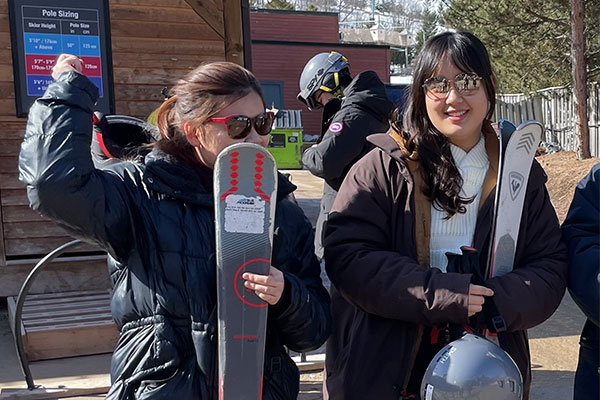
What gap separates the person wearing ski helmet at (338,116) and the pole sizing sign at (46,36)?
2.28m

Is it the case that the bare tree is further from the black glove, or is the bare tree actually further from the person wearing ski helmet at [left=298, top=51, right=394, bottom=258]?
the black glove

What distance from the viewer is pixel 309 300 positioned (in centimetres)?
185

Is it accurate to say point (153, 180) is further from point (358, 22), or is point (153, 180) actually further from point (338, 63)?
point (358, 22)

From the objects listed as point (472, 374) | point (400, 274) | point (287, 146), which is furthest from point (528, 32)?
point (472, 374)

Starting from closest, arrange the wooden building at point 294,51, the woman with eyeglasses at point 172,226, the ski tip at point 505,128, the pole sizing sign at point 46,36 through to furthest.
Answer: the woman with eyeglasses at point 172,226 < the ski tip at point 505,128 < the pole sizing sign at point 46,36 < the wooden building at point 294,51

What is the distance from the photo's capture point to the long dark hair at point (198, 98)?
184cm

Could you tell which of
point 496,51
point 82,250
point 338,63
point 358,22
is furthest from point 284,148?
point 358,22

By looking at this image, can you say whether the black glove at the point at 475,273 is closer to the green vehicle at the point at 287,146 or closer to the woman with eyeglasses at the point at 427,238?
the woman with eyeglasses at the point at 427,238

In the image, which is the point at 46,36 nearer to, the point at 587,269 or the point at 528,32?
the point at 587,269

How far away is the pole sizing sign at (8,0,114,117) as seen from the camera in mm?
5512

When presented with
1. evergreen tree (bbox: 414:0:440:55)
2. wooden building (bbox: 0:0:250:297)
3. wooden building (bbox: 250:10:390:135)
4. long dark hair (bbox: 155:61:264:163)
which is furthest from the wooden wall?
long dark hair (bbox: 155:61:264:163)

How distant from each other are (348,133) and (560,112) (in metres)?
16.6

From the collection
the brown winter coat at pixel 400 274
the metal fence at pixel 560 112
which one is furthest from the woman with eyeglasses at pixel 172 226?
the metal fence at pixel 560 112

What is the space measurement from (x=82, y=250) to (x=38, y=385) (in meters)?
2.00
